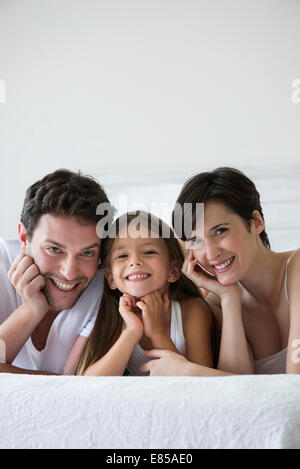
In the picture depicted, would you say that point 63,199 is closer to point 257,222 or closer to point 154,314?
point 154,314

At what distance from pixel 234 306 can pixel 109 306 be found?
0.33 m

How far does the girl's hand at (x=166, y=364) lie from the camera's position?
45.5 inches

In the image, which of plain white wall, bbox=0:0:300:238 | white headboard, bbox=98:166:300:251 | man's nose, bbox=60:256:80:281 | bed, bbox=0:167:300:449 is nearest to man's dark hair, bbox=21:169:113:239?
man's nose, bbox=60:256:80:281

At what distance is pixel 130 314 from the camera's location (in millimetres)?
1308

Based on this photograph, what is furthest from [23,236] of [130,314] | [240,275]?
[240,275]

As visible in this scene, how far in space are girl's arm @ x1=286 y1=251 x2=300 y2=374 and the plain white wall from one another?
0.91 metres

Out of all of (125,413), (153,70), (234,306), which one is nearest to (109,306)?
(234,306)

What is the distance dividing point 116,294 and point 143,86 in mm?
1153

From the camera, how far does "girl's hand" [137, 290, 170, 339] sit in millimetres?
1298

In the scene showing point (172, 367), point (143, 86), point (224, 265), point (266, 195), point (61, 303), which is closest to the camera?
point (172, 367)

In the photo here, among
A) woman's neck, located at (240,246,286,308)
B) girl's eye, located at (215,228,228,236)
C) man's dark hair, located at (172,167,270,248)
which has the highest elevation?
man's dark hair, located at (172,167,270,248)

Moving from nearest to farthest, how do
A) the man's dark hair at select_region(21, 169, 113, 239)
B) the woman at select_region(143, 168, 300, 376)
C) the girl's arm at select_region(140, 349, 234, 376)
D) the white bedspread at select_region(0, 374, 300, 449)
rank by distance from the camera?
the white bedspread at select_region(0, 374, 300, 449) < the girl's arm at select_region(140, 349, 234, 376) < the woman at select_region(143, 168, 300, 376) < the man's dark hair at select_region(21, 169, 113, 239)

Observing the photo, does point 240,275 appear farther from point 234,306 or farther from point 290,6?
point 290,6

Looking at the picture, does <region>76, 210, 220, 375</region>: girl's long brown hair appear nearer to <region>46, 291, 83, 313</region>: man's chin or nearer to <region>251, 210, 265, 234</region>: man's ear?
<region>46, 291, 83, 313</region>: man's chin
